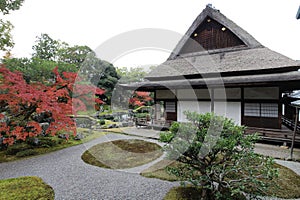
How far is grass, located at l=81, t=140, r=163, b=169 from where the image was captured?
5.02m

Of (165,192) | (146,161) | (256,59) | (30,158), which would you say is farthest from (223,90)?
(30,158)

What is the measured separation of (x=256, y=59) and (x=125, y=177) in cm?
768

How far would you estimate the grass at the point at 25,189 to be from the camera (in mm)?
3205

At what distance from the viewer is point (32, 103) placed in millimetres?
5590

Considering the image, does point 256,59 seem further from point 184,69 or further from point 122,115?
A: point 122,115

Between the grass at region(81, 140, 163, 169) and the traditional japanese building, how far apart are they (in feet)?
10.3

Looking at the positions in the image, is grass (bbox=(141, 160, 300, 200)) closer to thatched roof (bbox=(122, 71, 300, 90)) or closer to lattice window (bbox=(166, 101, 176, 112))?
thatched roof (bbox=(122, 71, 300, 90))

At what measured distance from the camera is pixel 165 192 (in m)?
3.34

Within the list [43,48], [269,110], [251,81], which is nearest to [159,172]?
[251,81]

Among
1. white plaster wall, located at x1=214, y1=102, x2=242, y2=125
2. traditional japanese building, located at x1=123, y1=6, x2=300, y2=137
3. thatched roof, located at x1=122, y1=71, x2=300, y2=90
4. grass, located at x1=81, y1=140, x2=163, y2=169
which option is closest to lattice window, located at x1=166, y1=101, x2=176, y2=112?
traditional japanese building, located at x1=123, y1=6, x2=300, y2=137

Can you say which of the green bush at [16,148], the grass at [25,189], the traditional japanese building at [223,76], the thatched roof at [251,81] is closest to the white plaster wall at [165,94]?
the traditional japanese building at [223,76]

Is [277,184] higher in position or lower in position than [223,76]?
lower

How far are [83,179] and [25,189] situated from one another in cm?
109

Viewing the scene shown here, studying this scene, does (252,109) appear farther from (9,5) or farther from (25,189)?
(9,5)
